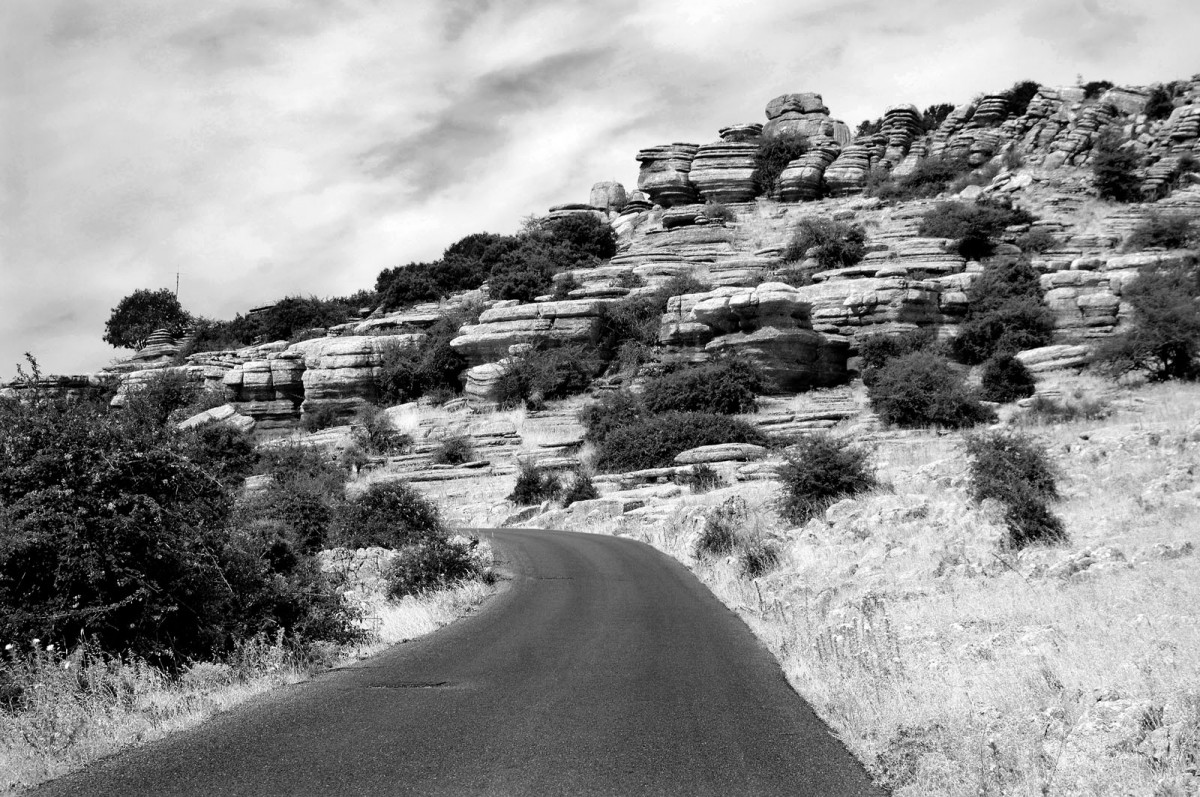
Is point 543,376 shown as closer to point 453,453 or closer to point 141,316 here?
point 453,453

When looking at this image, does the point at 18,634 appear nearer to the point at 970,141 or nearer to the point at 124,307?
the point at 970,141

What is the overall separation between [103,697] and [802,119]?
82.6 meters

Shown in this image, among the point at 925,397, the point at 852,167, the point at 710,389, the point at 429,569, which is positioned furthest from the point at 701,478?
the point at 852,167

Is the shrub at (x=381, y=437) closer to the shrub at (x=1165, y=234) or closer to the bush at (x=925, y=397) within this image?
the bush at (x=925, y=397)

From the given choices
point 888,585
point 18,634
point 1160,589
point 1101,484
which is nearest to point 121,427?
point 18,634

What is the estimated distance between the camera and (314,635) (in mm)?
11328

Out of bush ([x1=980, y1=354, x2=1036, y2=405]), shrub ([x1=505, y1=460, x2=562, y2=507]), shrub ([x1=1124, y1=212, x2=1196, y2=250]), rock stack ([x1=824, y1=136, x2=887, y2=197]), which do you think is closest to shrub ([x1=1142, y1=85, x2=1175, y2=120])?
rock stack ([x1=824, y1=136, x2=887, y2=197])

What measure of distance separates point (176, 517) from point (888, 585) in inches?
400

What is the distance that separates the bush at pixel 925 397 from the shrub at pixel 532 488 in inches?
573

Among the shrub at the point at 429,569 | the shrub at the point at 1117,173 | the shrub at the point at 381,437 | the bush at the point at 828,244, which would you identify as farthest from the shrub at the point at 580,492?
the shrub at the point at 1117,173

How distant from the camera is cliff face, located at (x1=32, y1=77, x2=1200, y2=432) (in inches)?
1713

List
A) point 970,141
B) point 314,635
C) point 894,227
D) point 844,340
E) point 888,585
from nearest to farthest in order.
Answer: point 314,635 → point 888,585 → point 844,340 → point 894,227 → point 970,141

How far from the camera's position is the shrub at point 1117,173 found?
184ft

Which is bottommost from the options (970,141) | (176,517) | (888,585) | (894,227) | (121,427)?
(888,585)
